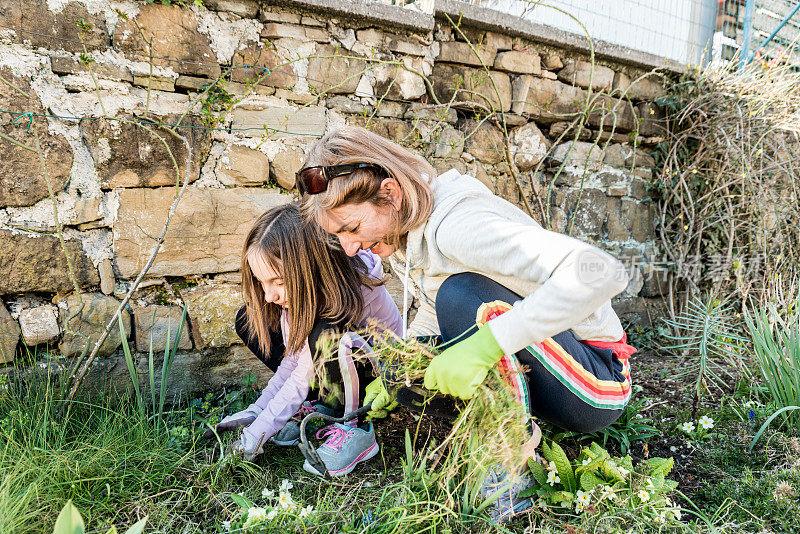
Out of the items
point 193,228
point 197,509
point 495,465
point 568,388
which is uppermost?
point 193,228

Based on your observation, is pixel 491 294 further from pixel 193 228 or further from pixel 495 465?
pixel 193 228

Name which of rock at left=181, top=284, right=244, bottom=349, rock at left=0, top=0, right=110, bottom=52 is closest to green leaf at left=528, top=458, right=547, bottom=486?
rock at left=181, top=284, right=244, bottom=349

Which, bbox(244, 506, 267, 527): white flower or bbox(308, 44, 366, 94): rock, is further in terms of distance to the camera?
bbox(308, 44, 366, 94): rock

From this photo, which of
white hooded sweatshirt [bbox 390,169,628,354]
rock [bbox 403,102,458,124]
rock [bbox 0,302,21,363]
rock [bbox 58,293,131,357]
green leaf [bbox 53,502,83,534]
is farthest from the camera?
rock [bbox 403,102,458,124]

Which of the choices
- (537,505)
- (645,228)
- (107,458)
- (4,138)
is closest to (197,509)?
(107,458)

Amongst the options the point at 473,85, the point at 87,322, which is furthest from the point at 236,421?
the point at 473,85

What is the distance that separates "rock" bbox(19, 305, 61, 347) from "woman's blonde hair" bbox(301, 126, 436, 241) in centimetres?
120

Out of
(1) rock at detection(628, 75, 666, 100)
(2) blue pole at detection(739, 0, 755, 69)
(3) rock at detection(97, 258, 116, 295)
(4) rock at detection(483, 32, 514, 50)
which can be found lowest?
(3) rock at detection(97, 258, 116, 295)

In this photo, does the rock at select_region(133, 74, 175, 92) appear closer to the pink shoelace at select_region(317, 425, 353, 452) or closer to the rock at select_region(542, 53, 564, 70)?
the pink shoelace at select_region(317, 425, 353, 452)

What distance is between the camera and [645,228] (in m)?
3.13

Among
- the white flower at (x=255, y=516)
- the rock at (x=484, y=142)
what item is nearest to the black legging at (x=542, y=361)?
the white flower at (x=255, y=516)

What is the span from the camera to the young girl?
5.35 feet

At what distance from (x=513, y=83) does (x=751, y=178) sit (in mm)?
1488

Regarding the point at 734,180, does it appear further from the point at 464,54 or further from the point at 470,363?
the point at 470,363
